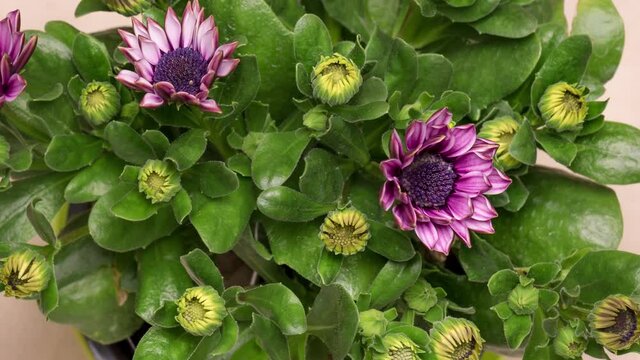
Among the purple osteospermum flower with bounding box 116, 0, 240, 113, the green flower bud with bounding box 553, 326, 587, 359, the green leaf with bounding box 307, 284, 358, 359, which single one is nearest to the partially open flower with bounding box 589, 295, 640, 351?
the green flower bud with bounding box 553, 326, 587, 359

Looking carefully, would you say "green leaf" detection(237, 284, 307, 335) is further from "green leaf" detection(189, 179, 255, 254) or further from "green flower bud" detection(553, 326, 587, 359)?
"green flower bud" detection(553, 326, 587, 359)

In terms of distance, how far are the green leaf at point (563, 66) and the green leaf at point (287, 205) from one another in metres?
0.16

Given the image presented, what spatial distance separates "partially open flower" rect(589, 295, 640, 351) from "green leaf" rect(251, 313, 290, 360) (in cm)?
17

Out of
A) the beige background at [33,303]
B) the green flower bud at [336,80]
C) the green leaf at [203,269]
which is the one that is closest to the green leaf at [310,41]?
the green flower bud at [336,80]


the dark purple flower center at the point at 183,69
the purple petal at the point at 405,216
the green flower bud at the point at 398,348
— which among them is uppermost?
the dark purple flower center at the point at 183,69

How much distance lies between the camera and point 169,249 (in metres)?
0.49

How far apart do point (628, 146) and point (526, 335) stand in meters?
0.14

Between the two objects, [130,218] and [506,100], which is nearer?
[130,218]

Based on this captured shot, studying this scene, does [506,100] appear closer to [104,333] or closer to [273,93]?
[273,93]

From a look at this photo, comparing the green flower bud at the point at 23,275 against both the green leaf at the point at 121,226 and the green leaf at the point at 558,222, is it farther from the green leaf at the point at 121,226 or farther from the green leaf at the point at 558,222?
the green leaf at the point at 558,222

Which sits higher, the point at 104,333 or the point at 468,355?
the point at 468,355

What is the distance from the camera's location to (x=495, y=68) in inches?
20.1

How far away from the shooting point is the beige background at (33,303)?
0.69m

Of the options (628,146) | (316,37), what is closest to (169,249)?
(316,37)
